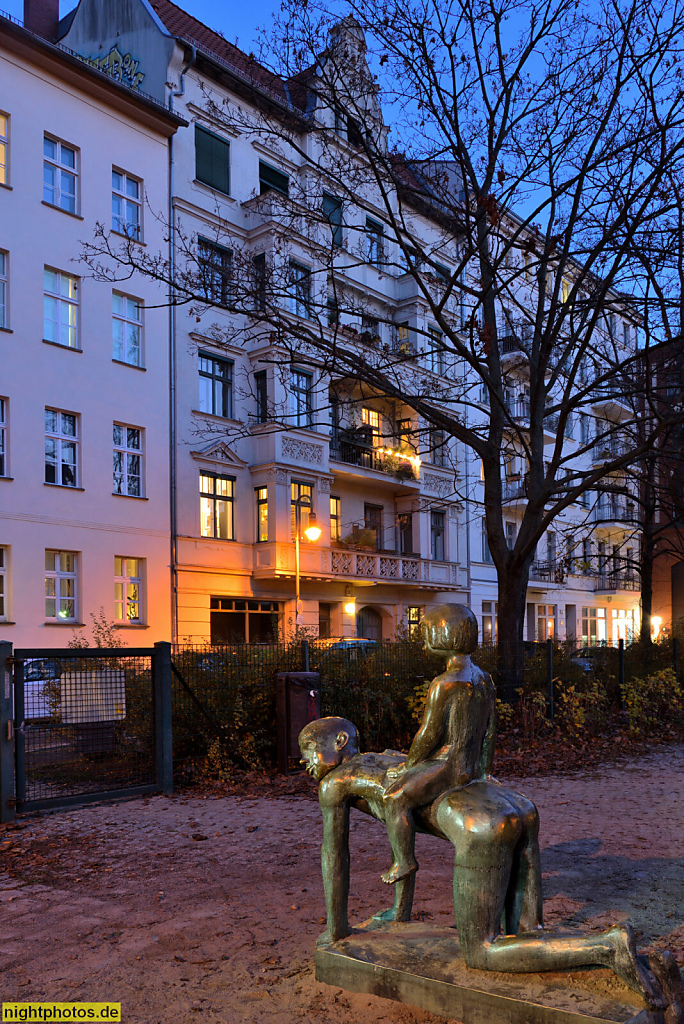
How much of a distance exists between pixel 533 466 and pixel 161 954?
10.6 meters

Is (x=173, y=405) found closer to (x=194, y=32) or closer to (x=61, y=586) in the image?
(x=61, y=586)

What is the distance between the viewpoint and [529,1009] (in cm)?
326

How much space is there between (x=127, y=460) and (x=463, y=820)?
70.6 ft

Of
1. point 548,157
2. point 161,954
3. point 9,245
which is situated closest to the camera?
point 161,954

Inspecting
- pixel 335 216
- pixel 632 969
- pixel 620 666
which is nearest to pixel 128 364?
pixel 335 216

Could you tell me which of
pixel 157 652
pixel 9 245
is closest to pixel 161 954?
pixel 157 652

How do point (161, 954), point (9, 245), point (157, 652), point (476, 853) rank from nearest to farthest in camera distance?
point (476, 853), point (161, 954), point (157, 652), point (9, 245)

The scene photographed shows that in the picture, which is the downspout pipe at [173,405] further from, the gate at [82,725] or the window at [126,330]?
the gate at [82,725]

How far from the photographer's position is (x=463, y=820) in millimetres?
3561

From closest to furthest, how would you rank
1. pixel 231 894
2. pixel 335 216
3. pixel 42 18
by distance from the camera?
1. pixel 231 894
2. pixel 335 216
3. pixel 42 18

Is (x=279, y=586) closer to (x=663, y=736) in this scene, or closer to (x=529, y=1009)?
(x=663, y=736)

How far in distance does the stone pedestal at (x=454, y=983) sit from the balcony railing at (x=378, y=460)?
2701 centimetres

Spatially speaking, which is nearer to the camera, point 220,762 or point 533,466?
point 220,762

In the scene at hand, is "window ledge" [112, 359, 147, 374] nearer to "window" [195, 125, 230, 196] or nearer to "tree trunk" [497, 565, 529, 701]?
Answer: "window" [195, 125, 230, 196]
